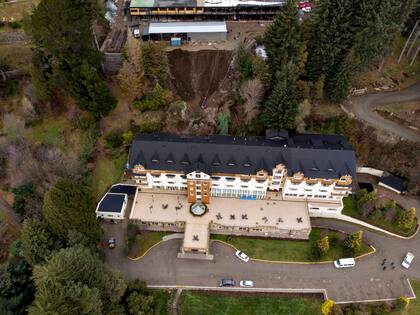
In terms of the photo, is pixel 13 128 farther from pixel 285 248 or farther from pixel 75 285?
pixel 285 248

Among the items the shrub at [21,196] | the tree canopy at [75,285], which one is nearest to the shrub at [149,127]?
the shrub at [21,196]

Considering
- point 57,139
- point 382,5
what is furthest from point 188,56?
point 382,5

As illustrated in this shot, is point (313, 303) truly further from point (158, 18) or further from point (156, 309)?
point (158, 18)

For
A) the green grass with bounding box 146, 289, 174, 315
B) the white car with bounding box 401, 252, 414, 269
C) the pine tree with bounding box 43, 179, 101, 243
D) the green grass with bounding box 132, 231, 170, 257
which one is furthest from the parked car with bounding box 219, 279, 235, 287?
the white car with bounding box 401, 252, 414, 269

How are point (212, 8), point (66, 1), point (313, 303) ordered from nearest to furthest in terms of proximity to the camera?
point (313, 303) < point (66, 1) < point (212, 8)

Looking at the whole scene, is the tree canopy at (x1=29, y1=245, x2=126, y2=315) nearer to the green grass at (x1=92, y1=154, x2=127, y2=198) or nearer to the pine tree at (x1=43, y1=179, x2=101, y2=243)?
the pine tree at (x1=43, y1=179, x2=101, y2=243)

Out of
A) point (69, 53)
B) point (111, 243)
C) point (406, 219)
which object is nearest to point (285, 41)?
point (406, 219)

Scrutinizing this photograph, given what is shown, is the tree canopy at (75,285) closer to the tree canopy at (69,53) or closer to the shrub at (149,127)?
the shrub at (149,127)
